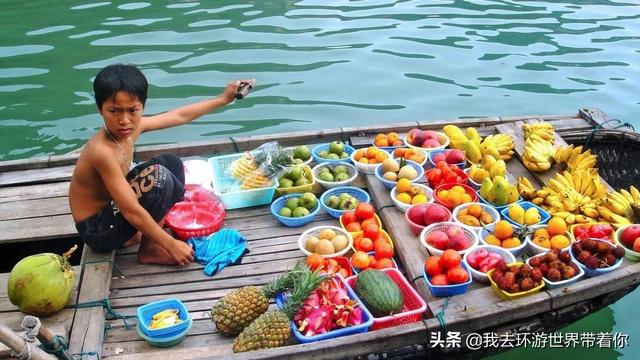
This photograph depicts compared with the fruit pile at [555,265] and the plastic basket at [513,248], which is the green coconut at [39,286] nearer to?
the plastic basket at [513,248]

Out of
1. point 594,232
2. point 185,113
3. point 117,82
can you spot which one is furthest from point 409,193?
point 117,82

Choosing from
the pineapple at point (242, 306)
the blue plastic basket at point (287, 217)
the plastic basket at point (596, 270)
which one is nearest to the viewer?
the pineapple at point (242, 306)

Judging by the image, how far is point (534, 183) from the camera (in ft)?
16.6

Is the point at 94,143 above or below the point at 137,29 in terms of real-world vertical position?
above

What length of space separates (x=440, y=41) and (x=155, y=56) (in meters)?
4.75

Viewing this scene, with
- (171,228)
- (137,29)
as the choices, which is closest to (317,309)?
(171,228)

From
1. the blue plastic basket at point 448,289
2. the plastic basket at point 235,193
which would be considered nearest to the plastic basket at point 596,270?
the blue plastic basket at point 448,289

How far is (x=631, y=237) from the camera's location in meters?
4.05

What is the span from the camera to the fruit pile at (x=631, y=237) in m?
4.00

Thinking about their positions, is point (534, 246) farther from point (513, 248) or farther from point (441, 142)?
point (441, 142)

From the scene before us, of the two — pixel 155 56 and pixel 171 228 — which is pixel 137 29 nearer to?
pixel 155 56

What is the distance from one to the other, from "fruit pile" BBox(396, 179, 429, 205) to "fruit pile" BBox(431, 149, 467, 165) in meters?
0.58

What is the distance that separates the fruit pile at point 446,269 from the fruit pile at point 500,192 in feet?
3.00

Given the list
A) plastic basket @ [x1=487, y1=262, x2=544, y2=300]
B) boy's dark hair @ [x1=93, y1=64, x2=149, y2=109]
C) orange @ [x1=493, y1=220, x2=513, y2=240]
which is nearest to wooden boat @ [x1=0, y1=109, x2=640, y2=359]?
plastic basket @ [x1=487, y1=262, x2=544, y2=300]
